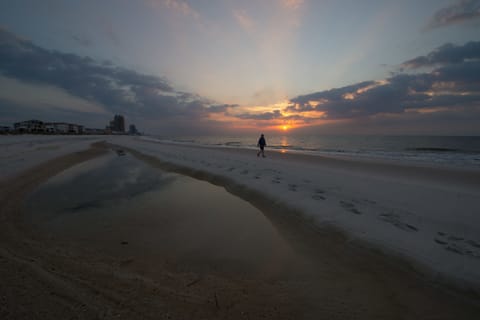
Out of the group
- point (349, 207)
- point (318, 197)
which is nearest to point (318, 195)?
point (318, 197)

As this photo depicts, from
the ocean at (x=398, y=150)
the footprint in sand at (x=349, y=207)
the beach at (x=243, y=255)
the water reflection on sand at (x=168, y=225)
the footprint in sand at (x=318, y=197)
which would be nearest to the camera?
the beach at (x=243, y=255)

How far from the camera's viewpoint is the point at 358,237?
4512 millimetres

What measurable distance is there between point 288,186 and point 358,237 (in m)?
4.16

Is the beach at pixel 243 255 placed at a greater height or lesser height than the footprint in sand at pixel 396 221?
lesser

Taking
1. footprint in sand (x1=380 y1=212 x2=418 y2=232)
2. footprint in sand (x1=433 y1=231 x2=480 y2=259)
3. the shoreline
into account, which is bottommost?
the shoreline

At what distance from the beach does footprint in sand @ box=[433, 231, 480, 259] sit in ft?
0.11

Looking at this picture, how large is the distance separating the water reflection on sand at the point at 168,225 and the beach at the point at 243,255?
4cm

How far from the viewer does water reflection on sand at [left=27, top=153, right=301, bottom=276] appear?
12.6ft

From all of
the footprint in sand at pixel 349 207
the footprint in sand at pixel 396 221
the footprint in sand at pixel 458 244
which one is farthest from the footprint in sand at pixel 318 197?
the footprint in sand at pixel 458 244

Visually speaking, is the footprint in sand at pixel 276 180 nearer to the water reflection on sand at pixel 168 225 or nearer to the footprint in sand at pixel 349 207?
the water reflection on sand at pixel 168 225

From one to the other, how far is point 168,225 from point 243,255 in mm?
2489

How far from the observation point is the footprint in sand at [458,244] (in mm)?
3851

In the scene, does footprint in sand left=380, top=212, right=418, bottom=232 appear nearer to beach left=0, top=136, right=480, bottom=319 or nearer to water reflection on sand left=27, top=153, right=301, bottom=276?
beach left=0, top=136, right=480, bottom=319

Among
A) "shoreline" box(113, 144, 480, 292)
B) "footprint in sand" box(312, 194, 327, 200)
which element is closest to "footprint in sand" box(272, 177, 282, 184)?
"shoreline" box(113, 144, 480, 292)
